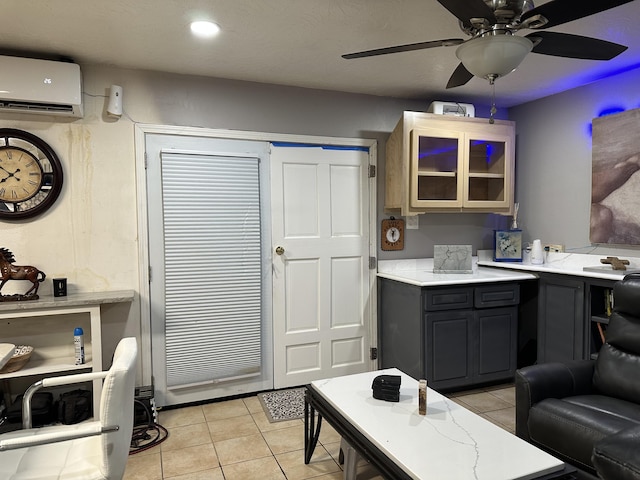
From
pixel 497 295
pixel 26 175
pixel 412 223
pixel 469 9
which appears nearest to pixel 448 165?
pixel 412 223

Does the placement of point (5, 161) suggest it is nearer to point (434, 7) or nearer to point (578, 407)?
point (434, 7)

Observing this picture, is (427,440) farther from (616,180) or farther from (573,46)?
(616,180)

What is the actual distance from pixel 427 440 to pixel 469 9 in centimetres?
161

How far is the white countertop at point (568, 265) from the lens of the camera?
3.09 metres

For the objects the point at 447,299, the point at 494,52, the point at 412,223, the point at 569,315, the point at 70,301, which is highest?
the point at 494,52

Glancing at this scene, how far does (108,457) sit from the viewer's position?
1.57 metres

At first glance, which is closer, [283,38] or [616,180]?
[283,38]

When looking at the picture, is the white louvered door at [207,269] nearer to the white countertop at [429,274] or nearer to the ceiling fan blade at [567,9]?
A: the white countertop at [429,274]

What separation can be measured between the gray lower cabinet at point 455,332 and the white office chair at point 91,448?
2.23 m

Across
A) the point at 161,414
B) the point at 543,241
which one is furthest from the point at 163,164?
the point at 543,241

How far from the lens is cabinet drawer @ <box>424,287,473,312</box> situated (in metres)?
3.33

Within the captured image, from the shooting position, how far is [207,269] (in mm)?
3338

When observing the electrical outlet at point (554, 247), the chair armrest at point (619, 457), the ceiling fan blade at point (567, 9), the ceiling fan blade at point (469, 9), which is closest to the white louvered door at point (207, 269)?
the ceiling fan blade at point (469, 9)

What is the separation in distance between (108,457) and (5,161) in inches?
85.0
